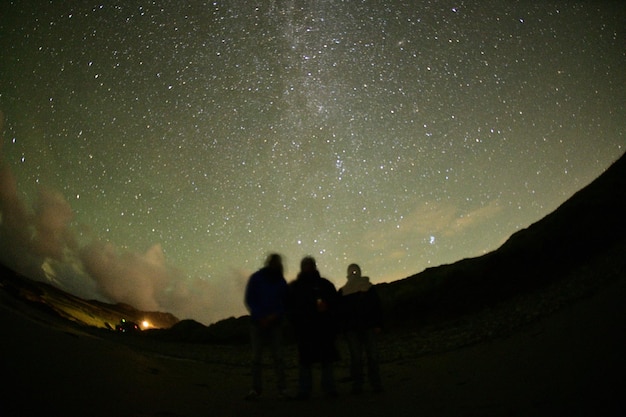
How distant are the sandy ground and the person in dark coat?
10.4 inches

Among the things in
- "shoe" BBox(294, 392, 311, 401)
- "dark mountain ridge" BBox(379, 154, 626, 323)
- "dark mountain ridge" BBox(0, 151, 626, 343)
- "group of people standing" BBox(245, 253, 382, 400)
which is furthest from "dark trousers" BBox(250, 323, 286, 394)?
"dark mountain ridge" BBox(379, 154, 626, 323)

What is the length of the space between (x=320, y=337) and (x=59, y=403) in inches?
91.8

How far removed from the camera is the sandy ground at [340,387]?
7.46 feet

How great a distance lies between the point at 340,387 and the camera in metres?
4.56

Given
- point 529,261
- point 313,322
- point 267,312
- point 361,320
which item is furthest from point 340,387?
point 529,261

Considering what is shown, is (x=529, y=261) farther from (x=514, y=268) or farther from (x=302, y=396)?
(x=302, y=396)

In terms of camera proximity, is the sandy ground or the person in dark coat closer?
the sandy ground

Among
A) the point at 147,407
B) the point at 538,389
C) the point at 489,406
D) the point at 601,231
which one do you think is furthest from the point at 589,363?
the point at 601,231

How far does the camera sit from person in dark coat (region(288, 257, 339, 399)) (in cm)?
362

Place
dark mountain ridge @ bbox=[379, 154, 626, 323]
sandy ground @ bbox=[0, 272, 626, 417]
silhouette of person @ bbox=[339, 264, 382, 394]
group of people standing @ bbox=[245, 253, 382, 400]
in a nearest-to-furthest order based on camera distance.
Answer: sandy ground @ bbox=[0, 272, 626, 417] < group of people standing @ bbox=[245, 253, 382, 400] < silhouette of person @ bbox=[339, 264, 382, 394] < dark mountain ridge @ bbox=[379, 154, 626, 323]

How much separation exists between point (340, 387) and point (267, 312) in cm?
176

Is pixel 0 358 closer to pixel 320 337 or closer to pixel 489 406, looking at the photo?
pixel 320 337

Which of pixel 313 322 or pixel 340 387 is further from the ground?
pixel 313 322

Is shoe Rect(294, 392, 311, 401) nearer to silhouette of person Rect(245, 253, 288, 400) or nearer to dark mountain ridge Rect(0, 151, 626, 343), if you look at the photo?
silhouette of person Rect(245, 253, 288, 400)
